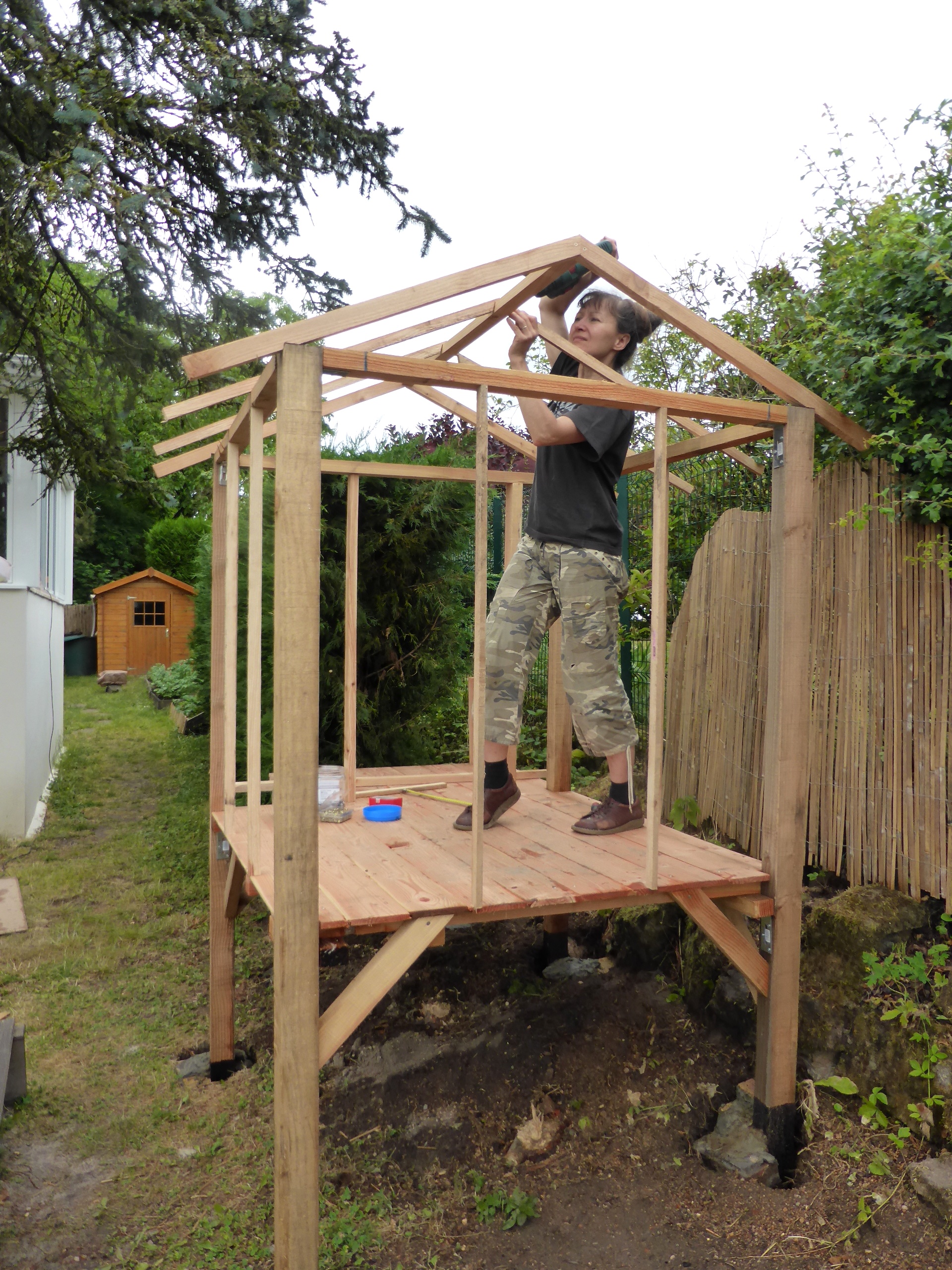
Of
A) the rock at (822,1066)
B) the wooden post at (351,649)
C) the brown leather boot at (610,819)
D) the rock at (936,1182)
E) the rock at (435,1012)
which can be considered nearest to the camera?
the rock at (936,1182)

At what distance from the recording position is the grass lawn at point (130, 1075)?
2645 mm

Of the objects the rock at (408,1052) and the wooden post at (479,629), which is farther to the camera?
the rock at (408,1052)

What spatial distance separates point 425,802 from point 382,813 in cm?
36

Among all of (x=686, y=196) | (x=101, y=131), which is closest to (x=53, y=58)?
(x=101, y=131)

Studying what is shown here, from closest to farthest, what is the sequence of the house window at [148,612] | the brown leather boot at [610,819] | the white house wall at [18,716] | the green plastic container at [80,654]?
the brown leather boot at [610,819], the white house wall at [18,716], the green plastic container at [80,654], the house window at [148,612]

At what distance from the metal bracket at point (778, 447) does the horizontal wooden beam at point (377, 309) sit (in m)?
0.87

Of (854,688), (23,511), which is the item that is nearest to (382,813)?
(854,688)

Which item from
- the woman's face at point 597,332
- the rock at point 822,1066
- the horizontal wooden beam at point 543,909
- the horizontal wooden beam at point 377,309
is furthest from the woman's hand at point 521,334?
the rock at point 822,1066

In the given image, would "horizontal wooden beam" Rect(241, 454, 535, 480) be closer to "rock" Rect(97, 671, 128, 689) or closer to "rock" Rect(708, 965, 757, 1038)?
"rock" Rect(708, 965, 757, 1038)

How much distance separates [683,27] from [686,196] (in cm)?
233

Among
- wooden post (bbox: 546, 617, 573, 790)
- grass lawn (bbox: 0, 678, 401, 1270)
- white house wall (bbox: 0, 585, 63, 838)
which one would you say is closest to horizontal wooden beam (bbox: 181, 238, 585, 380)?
wooden post (bbox: 546, 617, 573, 790)

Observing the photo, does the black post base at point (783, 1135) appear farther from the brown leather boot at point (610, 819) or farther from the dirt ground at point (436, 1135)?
the brown leather boot at point (610, 819)

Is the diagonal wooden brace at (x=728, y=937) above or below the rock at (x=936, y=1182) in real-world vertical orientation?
above

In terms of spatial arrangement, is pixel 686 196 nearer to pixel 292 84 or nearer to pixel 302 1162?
pixel 292 84
